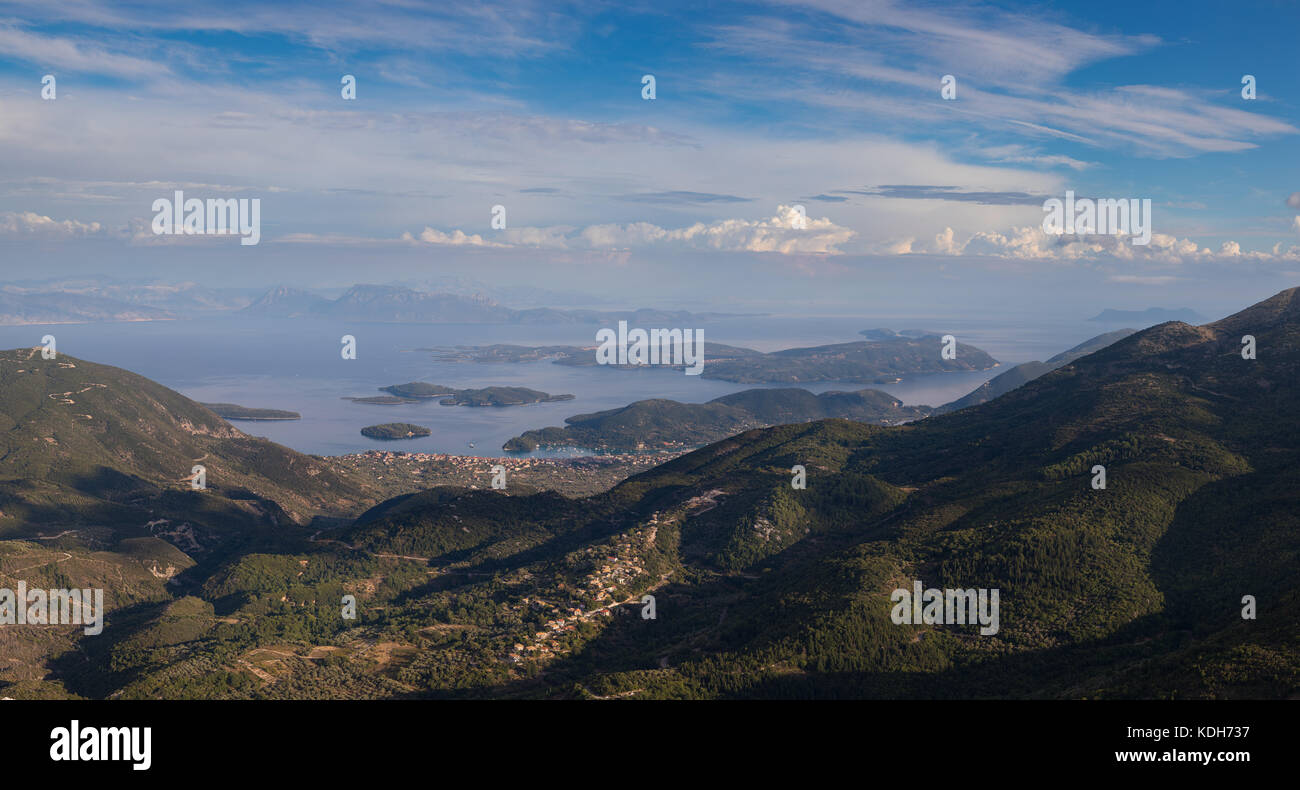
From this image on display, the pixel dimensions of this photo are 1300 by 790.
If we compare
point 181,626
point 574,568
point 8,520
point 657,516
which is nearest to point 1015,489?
point 657,516

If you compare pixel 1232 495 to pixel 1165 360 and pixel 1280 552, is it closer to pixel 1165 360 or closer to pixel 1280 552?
pixel 1280 552

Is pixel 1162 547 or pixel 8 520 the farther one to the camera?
pixel 8 520

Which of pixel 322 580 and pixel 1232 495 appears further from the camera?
pixel 322 580

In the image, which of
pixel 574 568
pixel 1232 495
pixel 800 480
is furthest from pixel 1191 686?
pixel 800 480

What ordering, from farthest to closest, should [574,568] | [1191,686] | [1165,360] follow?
[1165,360], [574,568], [1191,686]

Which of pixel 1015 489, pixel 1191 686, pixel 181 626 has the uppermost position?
pixel 1015 489

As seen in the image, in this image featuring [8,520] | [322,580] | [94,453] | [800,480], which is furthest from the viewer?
[94,453]

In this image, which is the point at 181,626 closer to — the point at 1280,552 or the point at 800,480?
the point at 800,480

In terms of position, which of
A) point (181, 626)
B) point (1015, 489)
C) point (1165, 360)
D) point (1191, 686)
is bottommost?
point (181, 626)

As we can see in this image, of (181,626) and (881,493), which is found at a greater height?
(881,493)
